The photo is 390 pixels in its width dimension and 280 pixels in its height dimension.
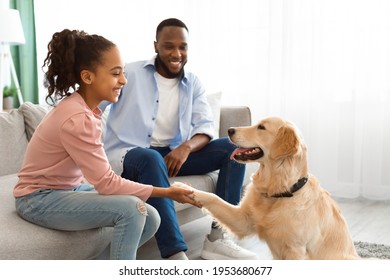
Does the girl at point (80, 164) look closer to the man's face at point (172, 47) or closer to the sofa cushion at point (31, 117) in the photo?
the man's face at point (172, 47)

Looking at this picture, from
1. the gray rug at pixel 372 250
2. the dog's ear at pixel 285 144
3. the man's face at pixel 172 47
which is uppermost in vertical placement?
the man's face at pixel 172 47

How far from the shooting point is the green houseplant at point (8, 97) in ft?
15.5

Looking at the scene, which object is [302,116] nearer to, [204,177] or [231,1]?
[231,1]

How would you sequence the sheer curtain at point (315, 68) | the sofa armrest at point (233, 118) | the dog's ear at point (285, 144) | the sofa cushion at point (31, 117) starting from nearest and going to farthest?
the dog's ear at point (285, 144), the sofa cushion at point (31, 117), the sofa armrest at point (233, 118), the sheer curtain at point (315, 68)

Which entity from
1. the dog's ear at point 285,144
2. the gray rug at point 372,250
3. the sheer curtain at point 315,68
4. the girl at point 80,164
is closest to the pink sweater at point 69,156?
the girl at point 80,164

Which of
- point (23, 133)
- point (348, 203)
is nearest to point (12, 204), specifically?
point (23, 133)

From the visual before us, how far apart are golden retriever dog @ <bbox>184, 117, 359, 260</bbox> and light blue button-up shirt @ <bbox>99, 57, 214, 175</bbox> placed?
0.62 metres

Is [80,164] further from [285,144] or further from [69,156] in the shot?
[285,144]

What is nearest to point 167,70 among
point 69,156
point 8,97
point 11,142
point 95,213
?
point 11,142

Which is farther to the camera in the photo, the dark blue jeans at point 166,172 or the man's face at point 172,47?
the man's face at point 172,47

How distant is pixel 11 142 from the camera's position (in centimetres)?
270

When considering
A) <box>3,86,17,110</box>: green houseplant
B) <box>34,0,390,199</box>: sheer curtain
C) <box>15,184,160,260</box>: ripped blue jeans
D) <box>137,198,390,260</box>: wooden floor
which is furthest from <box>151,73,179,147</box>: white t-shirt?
<box>3,86,17,110</box>: green houseplant

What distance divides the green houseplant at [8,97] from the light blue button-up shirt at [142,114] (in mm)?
2502
